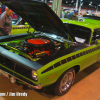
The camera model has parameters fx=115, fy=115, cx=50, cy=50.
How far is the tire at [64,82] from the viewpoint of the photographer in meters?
2.30

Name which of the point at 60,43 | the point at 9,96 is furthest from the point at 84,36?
the point at 9,96

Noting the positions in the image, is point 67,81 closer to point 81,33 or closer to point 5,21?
point 81,33

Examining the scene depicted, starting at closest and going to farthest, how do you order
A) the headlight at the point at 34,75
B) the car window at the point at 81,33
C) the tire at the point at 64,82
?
the headlight at the point at 34,75 < the tire at the point at 64,82 < the car window at the point at 81,33

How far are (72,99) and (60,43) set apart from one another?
1342mm

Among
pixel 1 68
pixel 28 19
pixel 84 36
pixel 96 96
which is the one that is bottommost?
pixel 96 96

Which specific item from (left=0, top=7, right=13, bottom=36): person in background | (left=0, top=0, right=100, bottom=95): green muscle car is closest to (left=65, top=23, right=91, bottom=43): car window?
(left=0, top=0, right=100, bottom=95): green muscle car

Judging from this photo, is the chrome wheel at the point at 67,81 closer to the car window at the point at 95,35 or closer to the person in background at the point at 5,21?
the car window at the point at 95,35

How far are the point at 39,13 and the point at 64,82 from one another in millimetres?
1603

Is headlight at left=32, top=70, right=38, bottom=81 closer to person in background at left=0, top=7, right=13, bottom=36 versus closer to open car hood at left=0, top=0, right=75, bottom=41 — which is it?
open car hood at left=0, top=0, right=75, bottom=41

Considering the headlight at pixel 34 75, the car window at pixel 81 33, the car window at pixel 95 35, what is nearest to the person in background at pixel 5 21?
the car window at pixel 81 33

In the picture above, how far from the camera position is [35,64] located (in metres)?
1.94

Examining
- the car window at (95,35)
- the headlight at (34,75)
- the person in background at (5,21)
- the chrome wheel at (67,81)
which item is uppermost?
the person in background at (5,21)

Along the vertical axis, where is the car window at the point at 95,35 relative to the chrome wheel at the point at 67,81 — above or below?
above

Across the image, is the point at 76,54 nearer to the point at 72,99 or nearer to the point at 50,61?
the point at 50,61
